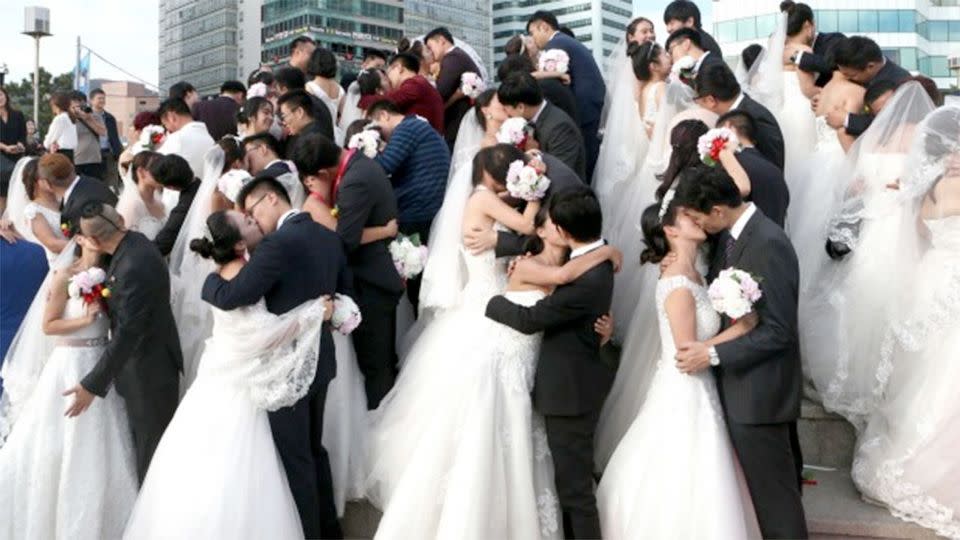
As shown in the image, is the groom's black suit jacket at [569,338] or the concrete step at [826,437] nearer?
the groom's black suit jacket at [569,338]

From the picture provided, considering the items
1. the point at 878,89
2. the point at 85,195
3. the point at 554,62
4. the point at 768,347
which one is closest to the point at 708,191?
the point at 768,347

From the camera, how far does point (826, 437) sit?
5.78 m

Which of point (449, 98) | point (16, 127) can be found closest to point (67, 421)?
point (449, 98)

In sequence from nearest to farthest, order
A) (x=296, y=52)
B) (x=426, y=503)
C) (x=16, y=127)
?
(x=426, y=503) → (x=296, y=52) → (x=16, y=127)

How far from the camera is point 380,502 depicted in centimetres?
544

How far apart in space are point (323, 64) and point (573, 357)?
5239 mm

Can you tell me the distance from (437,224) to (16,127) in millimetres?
8496

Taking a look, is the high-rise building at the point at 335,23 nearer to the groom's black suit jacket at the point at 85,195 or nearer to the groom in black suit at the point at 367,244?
the groom's black suit jacket at the point at 85,195

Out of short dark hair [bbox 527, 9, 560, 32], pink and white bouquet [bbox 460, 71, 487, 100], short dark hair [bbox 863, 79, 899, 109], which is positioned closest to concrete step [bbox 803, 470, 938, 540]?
short dark hair [bbox 863, 79, 899, 109]

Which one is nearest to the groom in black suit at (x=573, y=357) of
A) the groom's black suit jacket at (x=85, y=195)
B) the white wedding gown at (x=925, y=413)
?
the white wedding gown at (x=925, y=413)

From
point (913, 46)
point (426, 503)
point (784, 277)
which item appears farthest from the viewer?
point (913, 46)

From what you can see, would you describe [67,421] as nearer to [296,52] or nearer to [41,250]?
[41,250]

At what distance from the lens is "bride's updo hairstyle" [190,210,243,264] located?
4789 millimetres

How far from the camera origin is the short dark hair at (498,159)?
17.7 ft
